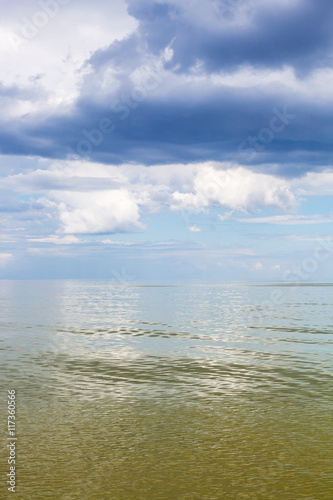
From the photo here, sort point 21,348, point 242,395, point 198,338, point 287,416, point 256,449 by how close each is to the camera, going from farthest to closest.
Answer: point 198,338, point 21,348, point 242,395, point 287,416, point 256,449

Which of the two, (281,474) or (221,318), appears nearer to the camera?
(281,474)

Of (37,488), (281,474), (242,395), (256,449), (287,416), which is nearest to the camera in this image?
(37,488)

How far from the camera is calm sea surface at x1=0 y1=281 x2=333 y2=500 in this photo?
15039 millimetres

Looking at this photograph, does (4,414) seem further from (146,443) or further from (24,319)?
(24,319)

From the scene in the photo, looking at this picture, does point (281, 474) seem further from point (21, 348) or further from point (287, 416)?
point (21, 348)

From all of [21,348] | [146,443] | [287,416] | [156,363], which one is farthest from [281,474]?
[21,348]

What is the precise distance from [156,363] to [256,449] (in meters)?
21.2

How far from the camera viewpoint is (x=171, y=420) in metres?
22.2

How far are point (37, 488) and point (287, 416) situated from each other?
12424 millimetres

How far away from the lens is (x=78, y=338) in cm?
5547

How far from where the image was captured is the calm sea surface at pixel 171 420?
15.0 meters

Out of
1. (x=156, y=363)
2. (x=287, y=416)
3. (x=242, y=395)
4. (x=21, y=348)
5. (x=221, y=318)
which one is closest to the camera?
(x=287, y=416)

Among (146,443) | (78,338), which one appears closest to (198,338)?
(78,338)

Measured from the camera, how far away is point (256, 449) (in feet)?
59.5
